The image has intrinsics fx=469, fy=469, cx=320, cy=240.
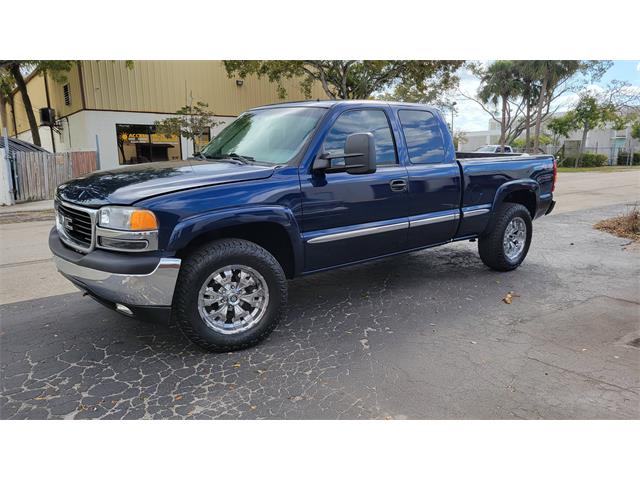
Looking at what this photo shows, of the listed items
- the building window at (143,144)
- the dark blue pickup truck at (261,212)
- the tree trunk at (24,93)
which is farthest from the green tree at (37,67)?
the dark blue pickup truck at (261,212)

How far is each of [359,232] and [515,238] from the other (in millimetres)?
2846

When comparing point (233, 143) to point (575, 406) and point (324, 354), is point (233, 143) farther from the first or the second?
point (575, 406)

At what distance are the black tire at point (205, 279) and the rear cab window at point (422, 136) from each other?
202 cm

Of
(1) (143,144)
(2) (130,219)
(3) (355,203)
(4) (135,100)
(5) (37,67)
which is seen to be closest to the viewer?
(2) (130,219)

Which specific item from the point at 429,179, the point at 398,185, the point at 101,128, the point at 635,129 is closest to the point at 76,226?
the point at 398,185

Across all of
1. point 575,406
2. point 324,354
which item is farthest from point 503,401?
point 324,354

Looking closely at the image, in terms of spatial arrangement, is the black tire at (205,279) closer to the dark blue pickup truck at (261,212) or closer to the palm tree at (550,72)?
the dark blue pickup truck at (261,212)

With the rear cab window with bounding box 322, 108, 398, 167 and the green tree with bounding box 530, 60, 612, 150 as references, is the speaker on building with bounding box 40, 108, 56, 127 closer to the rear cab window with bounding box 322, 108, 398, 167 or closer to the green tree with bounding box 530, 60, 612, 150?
the rear cab window with bounding box 322, 108, 398, 167

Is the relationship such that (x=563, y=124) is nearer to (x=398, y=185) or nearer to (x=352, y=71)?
(x=352, y=71)

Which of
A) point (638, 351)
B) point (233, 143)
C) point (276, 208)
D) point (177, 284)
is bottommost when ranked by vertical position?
point (638, 351)

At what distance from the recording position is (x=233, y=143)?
4637 mm

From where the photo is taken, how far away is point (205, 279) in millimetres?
3467

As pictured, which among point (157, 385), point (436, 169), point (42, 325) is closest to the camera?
point (157, 385)

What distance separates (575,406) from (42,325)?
14.1 ft
